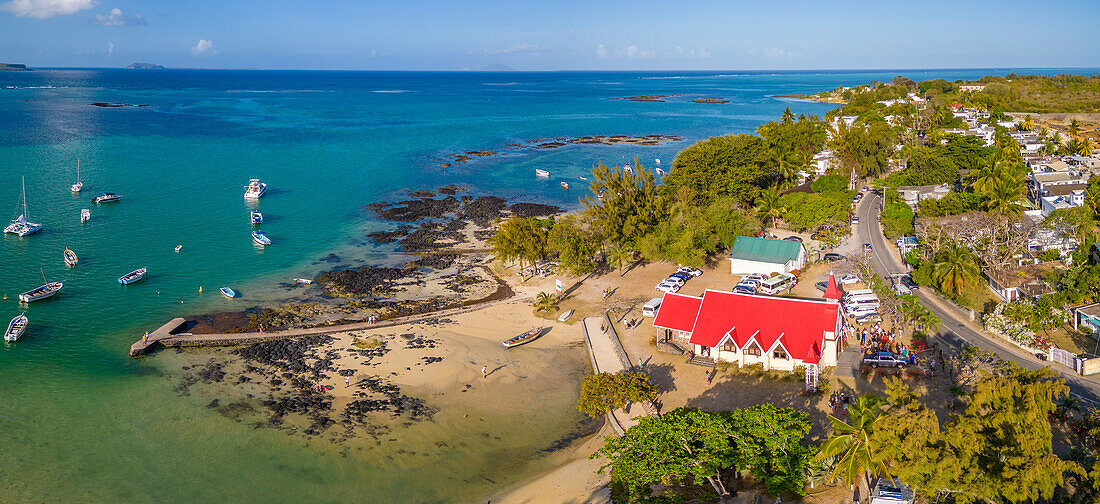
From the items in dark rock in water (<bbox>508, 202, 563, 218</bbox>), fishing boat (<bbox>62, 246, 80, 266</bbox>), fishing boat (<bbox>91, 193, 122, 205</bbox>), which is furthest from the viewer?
fishing boat (<bbox>91, 193, 122, 205</bbox>)

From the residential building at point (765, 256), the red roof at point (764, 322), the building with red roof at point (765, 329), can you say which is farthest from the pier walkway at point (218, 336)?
the residential building at point (765, 256)

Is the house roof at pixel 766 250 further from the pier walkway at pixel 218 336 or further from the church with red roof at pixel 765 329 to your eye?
the pier walkway at pixel 218 336

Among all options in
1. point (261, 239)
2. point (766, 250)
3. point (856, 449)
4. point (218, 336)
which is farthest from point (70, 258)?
point (856, 449)

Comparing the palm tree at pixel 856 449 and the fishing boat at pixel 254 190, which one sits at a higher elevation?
the fishing boat at pixel 254 190

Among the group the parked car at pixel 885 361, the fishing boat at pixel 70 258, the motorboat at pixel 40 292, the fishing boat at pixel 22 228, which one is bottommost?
the parked car at pixel 885 361

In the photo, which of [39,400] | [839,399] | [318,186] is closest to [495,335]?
[839,399]

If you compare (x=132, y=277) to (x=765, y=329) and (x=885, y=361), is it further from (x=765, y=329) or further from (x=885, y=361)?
(x=885, y=361)

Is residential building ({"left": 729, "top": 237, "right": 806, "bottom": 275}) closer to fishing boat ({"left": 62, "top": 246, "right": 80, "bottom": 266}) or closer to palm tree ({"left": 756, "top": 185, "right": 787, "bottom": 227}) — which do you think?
palm tree ({"left": 756, "top": 185, "right": 787, "bottom": 227})

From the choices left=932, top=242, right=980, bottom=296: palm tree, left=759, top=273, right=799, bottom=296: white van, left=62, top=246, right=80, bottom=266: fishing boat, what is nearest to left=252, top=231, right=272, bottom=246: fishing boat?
left=62, top=246, right=80, bottom=266: fishing boat
